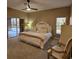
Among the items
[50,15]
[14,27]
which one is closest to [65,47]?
[50,15]

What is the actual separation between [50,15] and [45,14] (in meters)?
0.59

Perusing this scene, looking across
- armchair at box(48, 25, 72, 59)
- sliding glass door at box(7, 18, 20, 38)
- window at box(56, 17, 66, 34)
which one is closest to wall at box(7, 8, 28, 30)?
sliding glass door at box(7, 18, 20, 38)

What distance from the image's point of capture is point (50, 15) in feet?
29.2

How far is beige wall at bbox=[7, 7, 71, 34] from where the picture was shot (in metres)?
7.91

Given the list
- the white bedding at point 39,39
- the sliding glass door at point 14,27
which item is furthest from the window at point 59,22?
the sliding glass door at point 14,27

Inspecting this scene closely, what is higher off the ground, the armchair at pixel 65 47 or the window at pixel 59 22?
the window at pixel 59 22

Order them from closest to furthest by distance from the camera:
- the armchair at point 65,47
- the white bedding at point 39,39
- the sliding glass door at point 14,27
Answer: the armchair at point 65,47, the white bedding at point 39,39, the sliding glass door at point 14,27

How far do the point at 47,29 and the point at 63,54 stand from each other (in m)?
5.86

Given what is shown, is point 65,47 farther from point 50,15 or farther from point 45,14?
point 45,14

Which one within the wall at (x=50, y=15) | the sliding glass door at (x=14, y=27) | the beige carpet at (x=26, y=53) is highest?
the wall at (x=50, y=15)

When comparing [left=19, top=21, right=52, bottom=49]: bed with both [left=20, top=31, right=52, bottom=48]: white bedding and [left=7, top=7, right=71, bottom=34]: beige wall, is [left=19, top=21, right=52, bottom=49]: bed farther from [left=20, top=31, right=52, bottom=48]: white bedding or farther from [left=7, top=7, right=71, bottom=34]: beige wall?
[left=7, top=7, right=71, bottom=34]: beige wall

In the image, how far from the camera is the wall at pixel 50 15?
7838 mm

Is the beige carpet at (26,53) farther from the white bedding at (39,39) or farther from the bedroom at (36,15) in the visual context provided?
the bedroom at (36,15)
